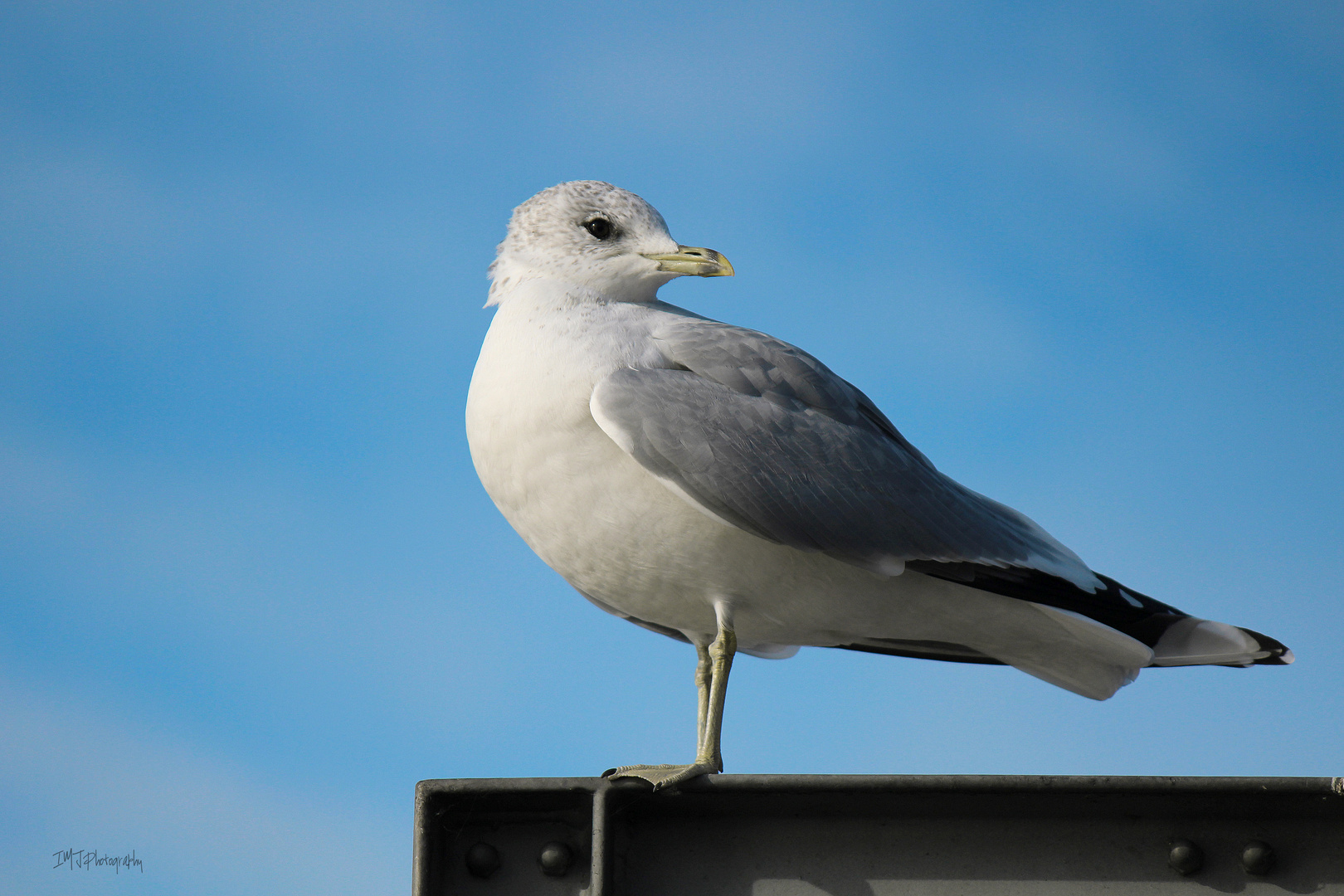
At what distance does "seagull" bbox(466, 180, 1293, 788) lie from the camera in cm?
424

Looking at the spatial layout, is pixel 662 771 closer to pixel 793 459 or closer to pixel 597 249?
pixel 793 459

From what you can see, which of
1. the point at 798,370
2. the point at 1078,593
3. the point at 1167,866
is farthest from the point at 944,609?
the point at 1167,866

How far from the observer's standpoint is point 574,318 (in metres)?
4.69

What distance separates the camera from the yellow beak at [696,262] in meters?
5.00

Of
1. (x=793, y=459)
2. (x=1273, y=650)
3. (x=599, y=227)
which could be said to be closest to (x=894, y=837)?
(x=793, y=459)

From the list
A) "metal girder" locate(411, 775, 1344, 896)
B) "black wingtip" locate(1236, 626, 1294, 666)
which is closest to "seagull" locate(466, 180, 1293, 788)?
"black wingtip" locate(1236, 626, 1294, 666)

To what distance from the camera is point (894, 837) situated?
2.99m

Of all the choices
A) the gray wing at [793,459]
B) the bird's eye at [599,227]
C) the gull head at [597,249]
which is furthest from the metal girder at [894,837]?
the bird's eye at [599,227]

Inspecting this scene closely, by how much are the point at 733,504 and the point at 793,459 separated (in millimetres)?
351

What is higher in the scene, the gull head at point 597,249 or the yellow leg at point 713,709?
the gull head at point 597,249

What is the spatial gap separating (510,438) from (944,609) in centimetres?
181

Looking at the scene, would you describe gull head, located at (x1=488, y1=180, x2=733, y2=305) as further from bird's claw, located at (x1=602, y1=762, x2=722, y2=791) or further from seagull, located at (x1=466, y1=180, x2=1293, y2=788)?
bird's claw, located at (x1=602, y1=762, x2=722, y2=791)

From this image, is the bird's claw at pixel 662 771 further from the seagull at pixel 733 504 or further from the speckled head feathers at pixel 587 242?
the speckled head feathers at pixel 587 242

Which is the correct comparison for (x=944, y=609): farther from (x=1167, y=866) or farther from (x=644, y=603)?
(x=1167, y=866)
